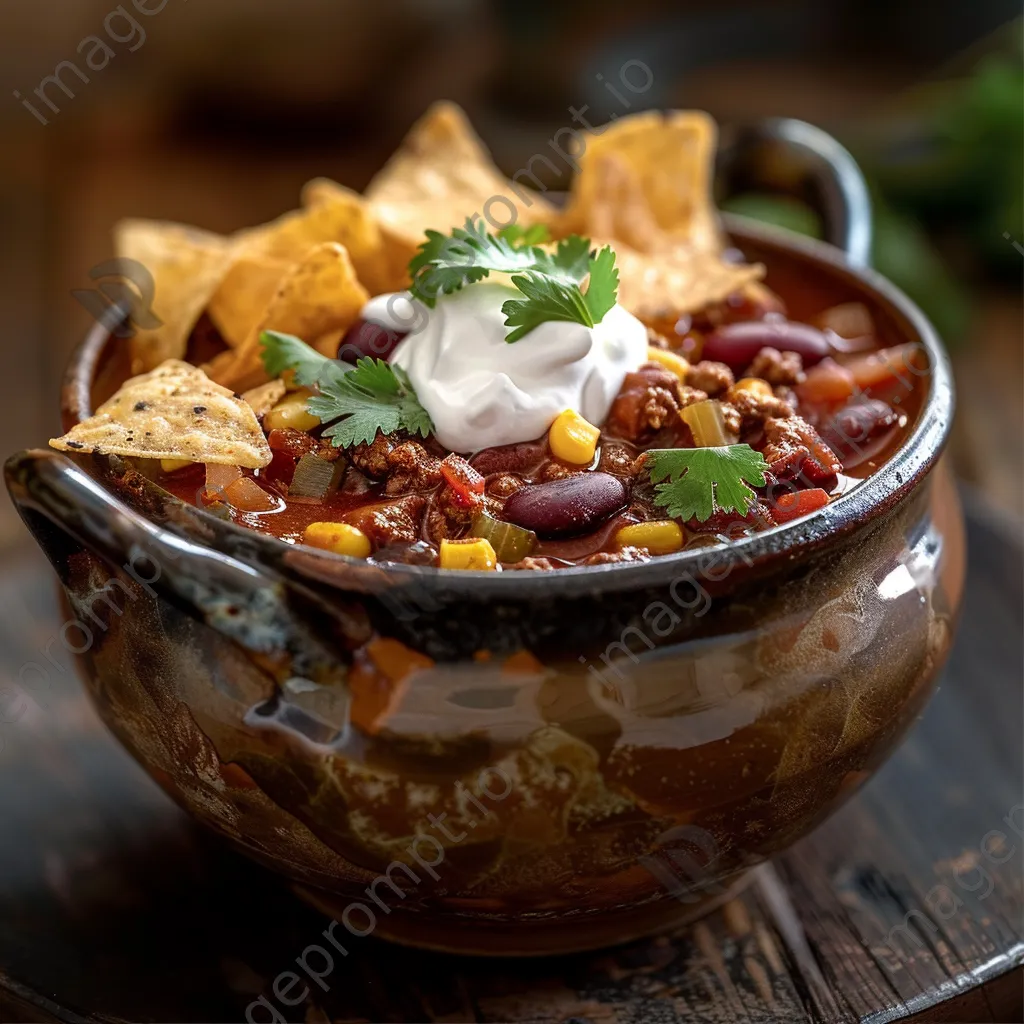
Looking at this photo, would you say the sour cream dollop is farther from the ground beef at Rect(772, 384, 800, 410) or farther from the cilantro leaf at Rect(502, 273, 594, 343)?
the ground beef at Rect(772, 384, 800, 410)

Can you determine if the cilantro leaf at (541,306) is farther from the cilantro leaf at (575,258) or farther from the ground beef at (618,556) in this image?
the ground beef at (618,556)

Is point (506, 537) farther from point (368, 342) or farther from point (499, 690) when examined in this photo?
point (368, 342)

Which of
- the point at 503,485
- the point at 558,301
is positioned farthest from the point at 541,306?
the point at 503,485

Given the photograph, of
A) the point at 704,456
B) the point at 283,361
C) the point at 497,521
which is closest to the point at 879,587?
the point at 704,456

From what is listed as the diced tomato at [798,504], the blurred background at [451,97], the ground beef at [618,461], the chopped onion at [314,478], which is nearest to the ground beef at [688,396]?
the ground beef at [618,461]

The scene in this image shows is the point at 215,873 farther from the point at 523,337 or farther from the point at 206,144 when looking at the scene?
the point at 206,144

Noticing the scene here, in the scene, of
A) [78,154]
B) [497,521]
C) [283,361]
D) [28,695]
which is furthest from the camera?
[78,154]

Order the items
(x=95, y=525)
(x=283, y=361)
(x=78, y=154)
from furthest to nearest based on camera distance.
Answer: (x=78, y=154) → (x=283, y=361) → (x=95, y=525)
